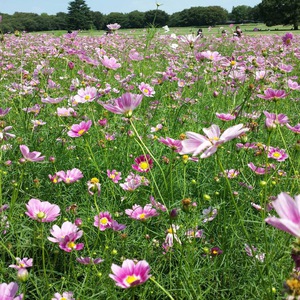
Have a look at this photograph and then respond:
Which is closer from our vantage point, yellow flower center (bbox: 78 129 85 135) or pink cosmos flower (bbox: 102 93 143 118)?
pink cosmos flower (bbox: 102 93 143 118)

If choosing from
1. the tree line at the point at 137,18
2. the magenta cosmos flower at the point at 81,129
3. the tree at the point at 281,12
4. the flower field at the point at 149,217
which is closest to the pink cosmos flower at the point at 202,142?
the flower field at the point at 149,217

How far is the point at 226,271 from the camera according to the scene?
112cm

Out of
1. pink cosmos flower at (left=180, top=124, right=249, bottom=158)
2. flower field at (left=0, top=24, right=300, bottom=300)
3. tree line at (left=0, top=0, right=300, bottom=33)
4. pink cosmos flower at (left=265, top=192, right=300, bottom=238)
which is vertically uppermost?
tree line at (left=0, top=0, right=300, bottom=33)

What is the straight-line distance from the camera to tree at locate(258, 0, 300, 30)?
71.9 feet

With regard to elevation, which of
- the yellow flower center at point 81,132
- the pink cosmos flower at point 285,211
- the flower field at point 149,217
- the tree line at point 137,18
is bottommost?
the flower field at point 149,217

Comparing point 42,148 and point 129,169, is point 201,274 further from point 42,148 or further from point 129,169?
point 42,148

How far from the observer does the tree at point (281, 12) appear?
21917mm

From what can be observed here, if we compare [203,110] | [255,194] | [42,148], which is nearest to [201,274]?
[255,194]

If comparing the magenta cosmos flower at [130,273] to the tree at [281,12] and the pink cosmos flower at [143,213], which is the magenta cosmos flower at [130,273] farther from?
the tree at [281,12]

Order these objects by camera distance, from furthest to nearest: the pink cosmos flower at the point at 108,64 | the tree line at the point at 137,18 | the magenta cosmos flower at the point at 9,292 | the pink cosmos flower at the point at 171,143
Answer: the tree line at the point at 137,18, the pink cosmos flower at the point at 108,64, the pink cosmos flower at the point at 171,143, the magenta cosmos flower at the point at 9,292

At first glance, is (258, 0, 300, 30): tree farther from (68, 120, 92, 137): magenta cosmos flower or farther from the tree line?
(68, 120, 92, 137): magenta cosmos flower

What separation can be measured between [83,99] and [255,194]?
83 centimetres

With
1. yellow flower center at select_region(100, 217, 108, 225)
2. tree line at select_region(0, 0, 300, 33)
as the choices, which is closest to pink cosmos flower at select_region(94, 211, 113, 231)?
yellow flower center at select_region(100, 217, 108, 225)

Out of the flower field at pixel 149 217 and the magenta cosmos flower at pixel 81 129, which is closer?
the flower field at pixel 149 217
